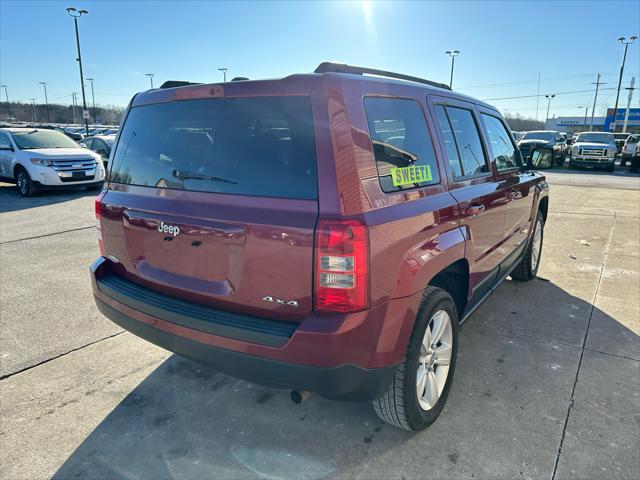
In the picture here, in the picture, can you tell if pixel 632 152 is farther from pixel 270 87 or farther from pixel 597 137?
pixel 270 87

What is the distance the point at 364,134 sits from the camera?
6.66 ft

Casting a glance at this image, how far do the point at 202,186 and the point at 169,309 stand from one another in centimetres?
67

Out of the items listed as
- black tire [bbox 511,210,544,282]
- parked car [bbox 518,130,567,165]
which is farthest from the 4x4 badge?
parked car [bbox 518,130,567,165]

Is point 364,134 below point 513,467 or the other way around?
the other way around

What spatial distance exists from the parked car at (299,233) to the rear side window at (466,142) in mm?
77

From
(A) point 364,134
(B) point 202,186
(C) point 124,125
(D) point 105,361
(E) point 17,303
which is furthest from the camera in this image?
(E) point 17,303

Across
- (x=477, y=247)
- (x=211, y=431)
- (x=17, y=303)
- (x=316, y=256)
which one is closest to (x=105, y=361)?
(x=211, y=431)

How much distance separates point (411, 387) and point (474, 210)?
4.09 ft

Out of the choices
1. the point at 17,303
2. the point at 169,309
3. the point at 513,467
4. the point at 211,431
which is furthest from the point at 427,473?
the point at 17,303

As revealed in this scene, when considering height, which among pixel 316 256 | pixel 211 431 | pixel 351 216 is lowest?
pixel 211 431

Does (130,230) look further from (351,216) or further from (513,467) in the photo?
(513,467)

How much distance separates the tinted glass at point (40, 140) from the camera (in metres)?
11.8

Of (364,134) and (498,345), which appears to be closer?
(364,134)

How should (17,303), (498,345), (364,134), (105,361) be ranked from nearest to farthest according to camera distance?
(364,134)
(105,361)
(498,345)
(17,303)
